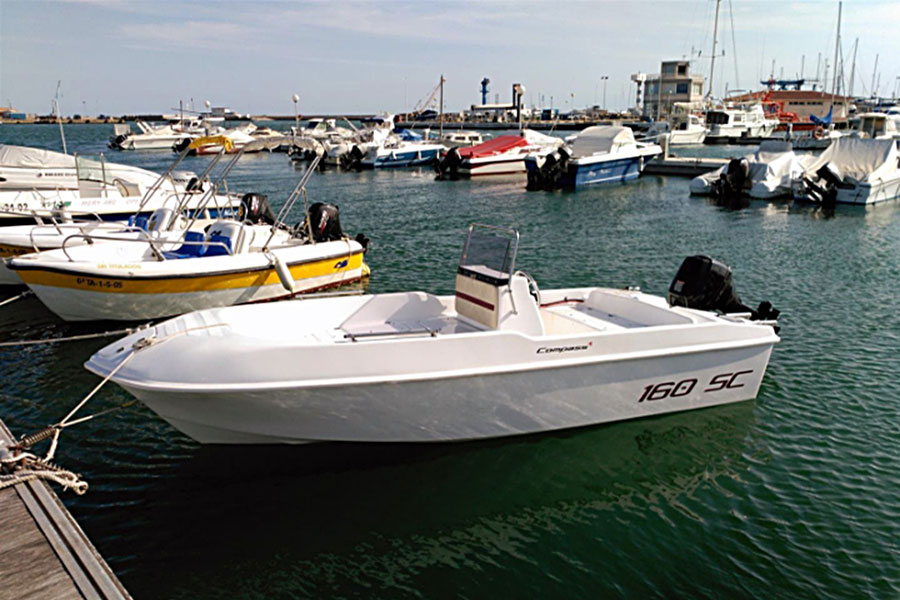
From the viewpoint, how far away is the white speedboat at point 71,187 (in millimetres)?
17344

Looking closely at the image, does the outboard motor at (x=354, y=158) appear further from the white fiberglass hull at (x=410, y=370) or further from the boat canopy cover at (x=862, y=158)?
the white fiberglass hull at (x=410, y=370)

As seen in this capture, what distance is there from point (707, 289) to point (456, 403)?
430cm

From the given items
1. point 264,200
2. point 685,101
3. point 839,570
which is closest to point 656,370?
point 839,570

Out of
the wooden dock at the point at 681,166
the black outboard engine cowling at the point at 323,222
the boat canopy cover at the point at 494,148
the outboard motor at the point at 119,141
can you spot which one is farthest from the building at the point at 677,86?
the black outboard engine cowling at the point at 323,222

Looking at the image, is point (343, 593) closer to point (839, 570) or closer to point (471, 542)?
point (471, 542)

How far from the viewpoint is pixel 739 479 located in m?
7.36

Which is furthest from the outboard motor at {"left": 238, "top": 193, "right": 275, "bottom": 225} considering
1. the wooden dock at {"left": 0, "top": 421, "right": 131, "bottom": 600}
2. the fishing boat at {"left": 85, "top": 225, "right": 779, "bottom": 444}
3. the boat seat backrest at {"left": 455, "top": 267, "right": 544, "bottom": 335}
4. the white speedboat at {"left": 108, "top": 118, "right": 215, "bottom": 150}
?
the white speedboat at {"left": 108, "top": 118, "right": 215, "bottom": 150}

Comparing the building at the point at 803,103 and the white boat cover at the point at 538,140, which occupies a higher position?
the building at the point at 803,103

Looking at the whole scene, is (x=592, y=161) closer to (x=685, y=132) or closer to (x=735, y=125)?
(x=685, y=132)

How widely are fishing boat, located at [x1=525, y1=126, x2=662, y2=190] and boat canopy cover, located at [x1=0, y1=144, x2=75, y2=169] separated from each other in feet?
74.6

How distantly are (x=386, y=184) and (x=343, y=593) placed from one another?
115 ft

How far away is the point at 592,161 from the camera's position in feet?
122

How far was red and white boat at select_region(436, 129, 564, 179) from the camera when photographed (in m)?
41.9

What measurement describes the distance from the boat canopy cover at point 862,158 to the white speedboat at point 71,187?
28123mm
